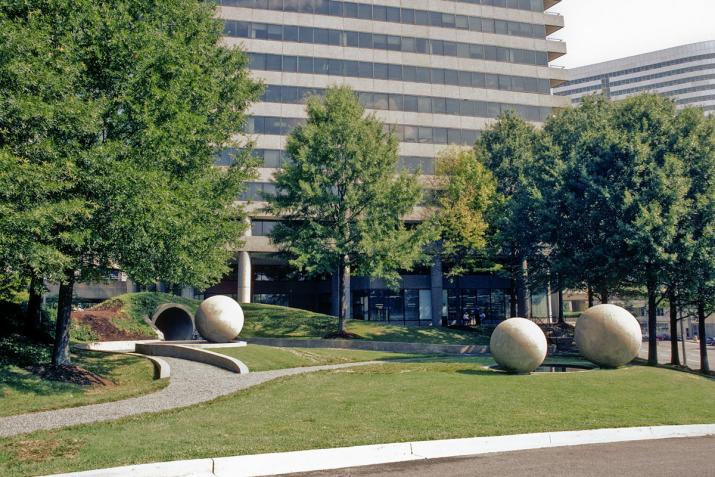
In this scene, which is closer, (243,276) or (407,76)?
(243,276)

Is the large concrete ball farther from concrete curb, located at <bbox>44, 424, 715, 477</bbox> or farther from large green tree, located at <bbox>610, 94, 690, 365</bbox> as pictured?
concrete curb, located at <bbox>44, 424, 715, 477</bbox>

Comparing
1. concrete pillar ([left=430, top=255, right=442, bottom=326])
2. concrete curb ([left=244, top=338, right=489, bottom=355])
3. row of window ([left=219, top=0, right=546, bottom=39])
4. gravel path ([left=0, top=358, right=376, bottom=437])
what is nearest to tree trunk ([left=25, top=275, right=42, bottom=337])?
gravel path ([left=0, top=358, right=376, bottom=437])

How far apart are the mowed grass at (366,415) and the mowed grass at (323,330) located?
1854cm

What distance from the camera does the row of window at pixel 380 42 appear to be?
50906 millimetres

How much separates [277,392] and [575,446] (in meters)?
8.12

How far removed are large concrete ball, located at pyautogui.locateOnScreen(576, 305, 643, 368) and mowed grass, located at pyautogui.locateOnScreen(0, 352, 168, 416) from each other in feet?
49.4

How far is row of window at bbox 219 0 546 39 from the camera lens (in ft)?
169

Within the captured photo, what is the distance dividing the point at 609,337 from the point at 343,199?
18.9m

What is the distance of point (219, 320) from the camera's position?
28.9 metres

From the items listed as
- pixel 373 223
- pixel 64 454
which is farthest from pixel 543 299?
pixel 64 454

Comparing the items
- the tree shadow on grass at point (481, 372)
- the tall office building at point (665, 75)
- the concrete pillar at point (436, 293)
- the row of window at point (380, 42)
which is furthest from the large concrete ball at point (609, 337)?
the tall office building at point (665, 75)

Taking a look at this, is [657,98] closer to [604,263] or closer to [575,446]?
[604,263]

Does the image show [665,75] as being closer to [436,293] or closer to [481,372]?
[436,293]

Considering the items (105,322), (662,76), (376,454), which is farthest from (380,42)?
(662,76)
